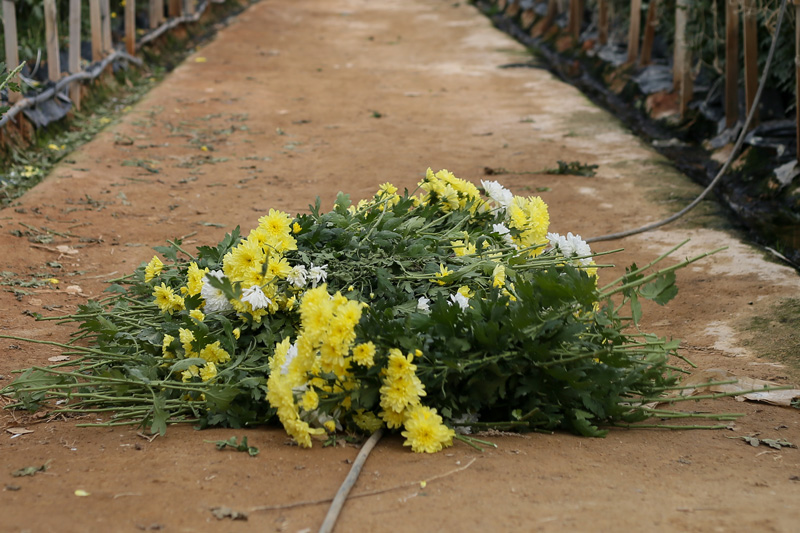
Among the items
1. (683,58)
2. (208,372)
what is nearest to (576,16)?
(683,58)

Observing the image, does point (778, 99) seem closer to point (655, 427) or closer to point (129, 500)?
point (655, 427)

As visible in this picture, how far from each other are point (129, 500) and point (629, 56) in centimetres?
871

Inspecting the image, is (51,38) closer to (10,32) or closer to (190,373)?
(10,32)

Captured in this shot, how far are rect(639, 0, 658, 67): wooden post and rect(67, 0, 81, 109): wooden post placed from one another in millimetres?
5894

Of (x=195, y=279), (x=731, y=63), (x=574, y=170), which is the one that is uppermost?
(x=731, y=63)

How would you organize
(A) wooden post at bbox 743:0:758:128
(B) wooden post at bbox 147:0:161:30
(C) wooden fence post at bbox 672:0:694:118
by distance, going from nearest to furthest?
(A) wooden post at bbox 743:0:758:128 < (C) wooden fence post at bbox 672:0:694:118 < (B) wooden post at bbox 147:0:161:30

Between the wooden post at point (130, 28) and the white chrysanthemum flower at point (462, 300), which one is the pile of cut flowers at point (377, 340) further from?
the wooden post at point (130, 28)

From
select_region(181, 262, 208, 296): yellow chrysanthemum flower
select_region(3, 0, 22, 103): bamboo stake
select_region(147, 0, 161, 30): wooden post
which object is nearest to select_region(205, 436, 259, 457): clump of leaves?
select_region(181, 262, 208, 296): yellow chrysanthemum flower

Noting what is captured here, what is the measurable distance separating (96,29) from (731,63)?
6234 millimetres

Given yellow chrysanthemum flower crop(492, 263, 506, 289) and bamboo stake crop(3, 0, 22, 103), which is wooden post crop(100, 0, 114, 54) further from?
yellow chrysanthemum flower crop(492, 263, 506, 289)

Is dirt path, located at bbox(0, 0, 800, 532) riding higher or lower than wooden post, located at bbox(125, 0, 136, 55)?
lower

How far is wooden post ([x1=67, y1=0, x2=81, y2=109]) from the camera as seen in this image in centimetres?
765

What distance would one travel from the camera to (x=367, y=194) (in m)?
6.07

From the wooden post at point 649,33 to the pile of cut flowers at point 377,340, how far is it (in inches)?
251
